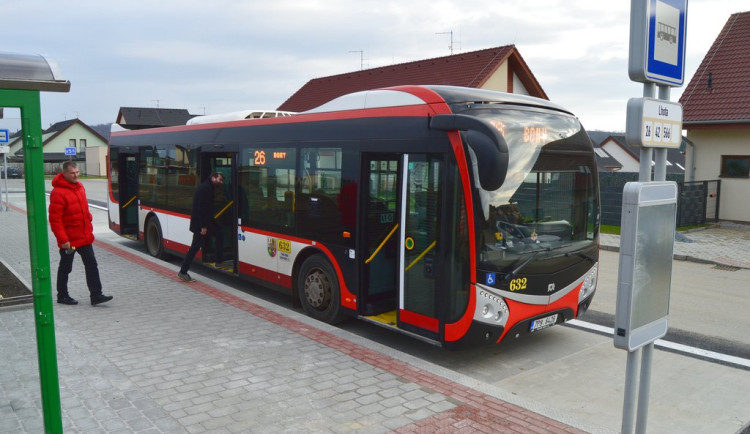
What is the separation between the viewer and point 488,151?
543 cm

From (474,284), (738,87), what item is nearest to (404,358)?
(474,284)

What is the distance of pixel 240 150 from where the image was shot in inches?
380

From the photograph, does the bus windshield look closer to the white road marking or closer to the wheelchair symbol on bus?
the wheelchair symbol on bus

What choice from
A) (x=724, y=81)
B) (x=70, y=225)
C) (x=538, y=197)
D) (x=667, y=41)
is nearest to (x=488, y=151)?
(x=538, y=197)

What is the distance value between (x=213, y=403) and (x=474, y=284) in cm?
258

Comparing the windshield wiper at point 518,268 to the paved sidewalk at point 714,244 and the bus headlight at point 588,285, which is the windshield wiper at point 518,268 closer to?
the bus headlight at point 588,285

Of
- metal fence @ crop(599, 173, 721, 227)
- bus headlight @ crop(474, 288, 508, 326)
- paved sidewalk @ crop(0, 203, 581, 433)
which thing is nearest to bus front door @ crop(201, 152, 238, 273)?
paved sidewalk @ crop(0, 203, 581, 433)

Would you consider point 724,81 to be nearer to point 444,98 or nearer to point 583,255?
point 583,255

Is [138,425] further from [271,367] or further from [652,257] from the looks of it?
[652,257]

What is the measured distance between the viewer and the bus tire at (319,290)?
764 cm

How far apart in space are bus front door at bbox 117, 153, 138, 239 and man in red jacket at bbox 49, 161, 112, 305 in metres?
5.93

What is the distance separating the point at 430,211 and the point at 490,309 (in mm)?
1129

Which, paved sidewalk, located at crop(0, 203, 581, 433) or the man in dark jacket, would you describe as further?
the man in dark jacket

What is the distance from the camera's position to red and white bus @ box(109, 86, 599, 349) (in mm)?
5930
